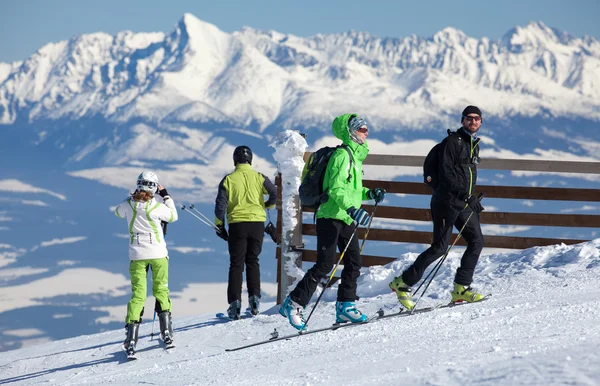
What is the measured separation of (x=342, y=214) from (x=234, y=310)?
286 cm

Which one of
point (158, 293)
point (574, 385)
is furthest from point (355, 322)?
point (574, 385)

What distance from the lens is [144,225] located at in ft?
26.0

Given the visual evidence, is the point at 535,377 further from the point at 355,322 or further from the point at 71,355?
the point at 71,355

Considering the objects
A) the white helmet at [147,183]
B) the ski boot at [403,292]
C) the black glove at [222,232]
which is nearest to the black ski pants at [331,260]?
the ski boot at [403,292]

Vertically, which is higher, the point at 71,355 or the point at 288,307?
the point at 288,307

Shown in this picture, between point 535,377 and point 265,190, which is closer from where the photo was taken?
point 535,377

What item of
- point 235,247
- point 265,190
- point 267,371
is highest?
point 265,190

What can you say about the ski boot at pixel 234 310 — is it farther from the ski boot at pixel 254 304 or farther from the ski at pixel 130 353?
the ski at pixel 130 353

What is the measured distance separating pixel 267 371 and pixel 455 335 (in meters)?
1.56

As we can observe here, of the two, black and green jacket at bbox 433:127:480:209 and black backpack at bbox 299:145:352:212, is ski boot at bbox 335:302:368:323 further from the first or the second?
black and green jacket at bbox 433:127:480:209

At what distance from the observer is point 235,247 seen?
9414 millimetres

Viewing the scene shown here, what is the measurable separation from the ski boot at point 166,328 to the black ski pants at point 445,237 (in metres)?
2.46

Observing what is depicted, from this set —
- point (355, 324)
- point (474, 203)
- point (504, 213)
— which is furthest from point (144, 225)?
point (504, 213)

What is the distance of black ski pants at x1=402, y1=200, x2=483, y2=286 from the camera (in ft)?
25.3
